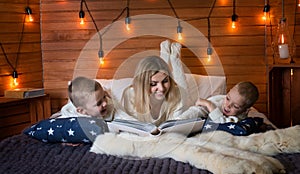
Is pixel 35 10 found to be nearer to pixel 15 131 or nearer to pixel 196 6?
pixel 15 131

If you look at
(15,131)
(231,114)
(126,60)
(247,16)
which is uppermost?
(247,16)

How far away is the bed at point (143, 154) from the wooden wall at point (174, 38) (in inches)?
53.6

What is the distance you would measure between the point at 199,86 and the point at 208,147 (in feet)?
4.04

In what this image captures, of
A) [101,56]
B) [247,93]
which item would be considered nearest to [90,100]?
[247,93]

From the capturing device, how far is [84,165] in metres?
1.44

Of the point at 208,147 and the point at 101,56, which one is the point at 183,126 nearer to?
the point at 208,147

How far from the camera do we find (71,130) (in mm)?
1759

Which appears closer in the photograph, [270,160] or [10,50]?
[270,160]

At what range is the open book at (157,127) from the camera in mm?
1702

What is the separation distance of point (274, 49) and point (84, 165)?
1992mm

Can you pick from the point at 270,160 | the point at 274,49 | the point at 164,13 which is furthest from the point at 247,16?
the point at 270,160

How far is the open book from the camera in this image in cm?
170

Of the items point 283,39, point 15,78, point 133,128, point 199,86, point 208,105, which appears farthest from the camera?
A: point 15,78

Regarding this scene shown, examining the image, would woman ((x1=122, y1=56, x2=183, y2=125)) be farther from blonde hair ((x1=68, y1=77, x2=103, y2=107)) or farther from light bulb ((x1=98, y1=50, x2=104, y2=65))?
light bulb ((x1=98, y1=50, x2=104, y2=65))
